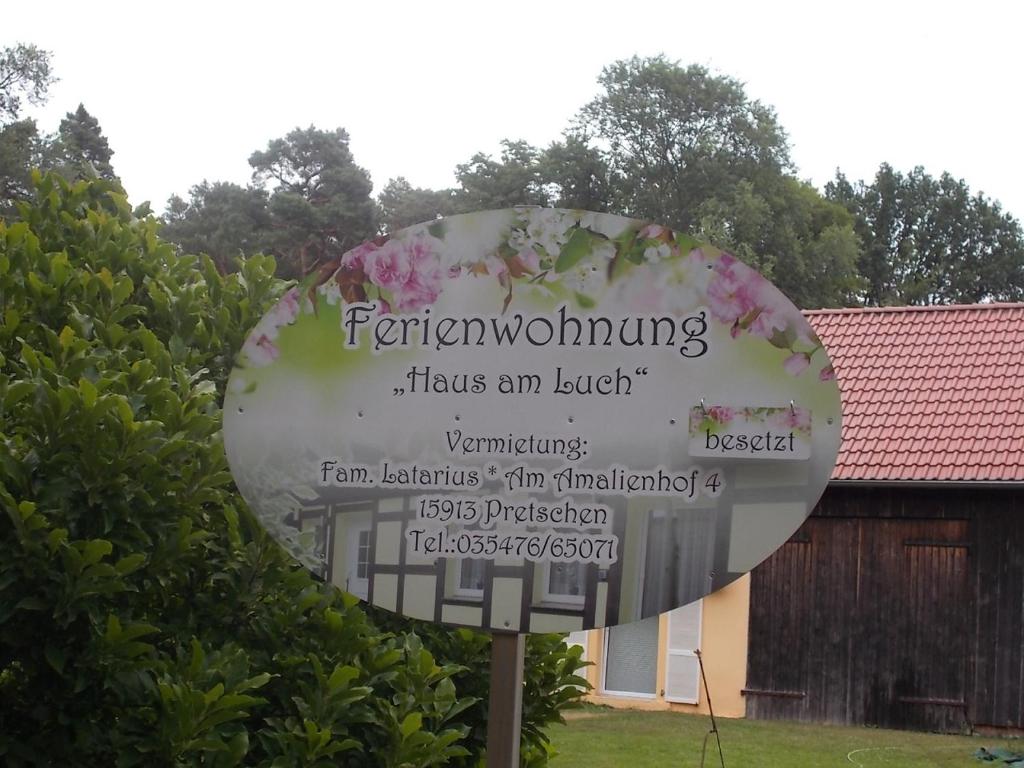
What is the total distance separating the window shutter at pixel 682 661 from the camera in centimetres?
1855

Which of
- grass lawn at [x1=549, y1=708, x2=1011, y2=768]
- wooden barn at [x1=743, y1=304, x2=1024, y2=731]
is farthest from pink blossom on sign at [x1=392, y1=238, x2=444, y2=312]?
wooden barn at [x1=743, y1=304, x2=1024, y2=731]

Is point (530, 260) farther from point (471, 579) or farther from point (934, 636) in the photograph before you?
point (934, 636)

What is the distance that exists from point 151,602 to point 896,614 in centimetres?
1486

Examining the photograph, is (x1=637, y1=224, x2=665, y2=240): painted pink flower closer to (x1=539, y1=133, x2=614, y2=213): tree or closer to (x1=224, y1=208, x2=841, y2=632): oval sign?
(x1=224, y1=208, x2=841, y2=632): oval sign

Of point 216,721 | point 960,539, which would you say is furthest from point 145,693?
point 960,539

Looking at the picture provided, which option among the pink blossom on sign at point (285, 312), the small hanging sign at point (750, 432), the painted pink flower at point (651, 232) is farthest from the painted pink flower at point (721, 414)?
the pink blossom on sign at point (285, 312)

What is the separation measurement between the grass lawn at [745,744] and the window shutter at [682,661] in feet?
2.10

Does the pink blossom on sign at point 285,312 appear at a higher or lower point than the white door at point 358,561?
higher

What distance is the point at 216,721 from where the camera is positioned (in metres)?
3.40

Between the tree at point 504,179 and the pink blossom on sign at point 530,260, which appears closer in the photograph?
the pink blossom on sign at point 530,260

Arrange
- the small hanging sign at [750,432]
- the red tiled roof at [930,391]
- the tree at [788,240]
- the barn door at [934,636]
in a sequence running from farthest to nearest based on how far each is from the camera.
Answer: the tree at [788,240] → the barn door at [934,636] → the red tiled roof at [930,391] → the small hanging sign at [750,432]

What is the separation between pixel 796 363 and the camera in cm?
312

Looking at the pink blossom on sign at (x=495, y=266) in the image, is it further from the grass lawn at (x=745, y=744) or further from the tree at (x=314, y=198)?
the tree at (x=314, y=198)

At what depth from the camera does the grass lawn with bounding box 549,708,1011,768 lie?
44.8ft
